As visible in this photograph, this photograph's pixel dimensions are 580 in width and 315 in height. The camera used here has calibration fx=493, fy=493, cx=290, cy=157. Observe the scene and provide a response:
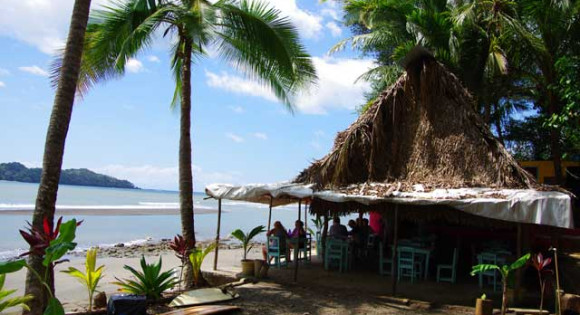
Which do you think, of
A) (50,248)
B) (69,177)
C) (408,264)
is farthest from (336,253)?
(69,177)

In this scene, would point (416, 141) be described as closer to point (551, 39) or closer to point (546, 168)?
point (551, 39)

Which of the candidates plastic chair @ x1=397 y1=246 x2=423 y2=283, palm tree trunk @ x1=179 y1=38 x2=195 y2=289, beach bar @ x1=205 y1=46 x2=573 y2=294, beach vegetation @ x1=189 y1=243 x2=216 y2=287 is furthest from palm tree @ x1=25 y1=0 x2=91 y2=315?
plastic chair @ x1=397 y1=246 x2=423 y2=283

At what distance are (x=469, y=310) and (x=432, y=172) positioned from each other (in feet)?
9.83

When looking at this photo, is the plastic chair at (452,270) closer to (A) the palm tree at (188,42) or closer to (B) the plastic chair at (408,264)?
(B) the plastic chair at (408,264)

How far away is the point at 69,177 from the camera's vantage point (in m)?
99.2

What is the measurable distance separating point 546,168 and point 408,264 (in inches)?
491

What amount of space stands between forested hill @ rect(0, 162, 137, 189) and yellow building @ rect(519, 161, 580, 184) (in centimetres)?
8109

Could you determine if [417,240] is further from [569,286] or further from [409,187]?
[569,286]

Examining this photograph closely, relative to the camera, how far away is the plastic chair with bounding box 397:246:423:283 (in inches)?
379

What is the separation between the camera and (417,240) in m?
10.5

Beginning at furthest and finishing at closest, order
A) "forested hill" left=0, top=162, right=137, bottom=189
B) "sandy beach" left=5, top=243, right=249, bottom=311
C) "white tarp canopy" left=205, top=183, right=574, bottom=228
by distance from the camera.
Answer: "forested hill" left=0, top=162, right=137, bottom=189, "sandy beach" left=5, top=243, right=249, bottom=311, "white tarp canopy" left=205, top=183, right=574, bottom=228

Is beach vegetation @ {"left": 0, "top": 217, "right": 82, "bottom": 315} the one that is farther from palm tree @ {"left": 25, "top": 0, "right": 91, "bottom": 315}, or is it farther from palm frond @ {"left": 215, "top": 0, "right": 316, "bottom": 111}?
palm frond @ {"left": 215, "top": 0, "right": 316, "bottom": 111}

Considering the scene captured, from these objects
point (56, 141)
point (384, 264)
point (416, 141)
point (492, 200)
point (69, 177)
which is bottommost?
point (384, 264)

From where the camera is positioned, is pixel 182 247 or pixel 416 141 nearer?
pixel 182 247
